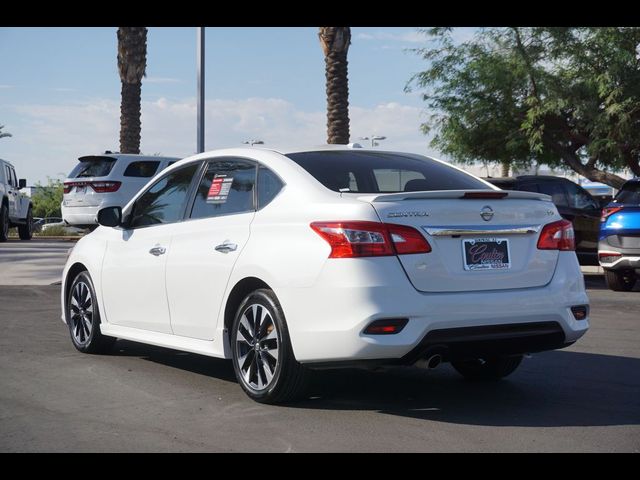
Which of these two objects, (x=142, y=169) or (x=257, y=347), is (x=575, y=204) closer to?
(x=142, y=169)

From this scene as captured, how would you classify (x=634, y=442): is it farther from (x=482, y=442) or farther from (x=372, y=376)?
(x=372, y=376)

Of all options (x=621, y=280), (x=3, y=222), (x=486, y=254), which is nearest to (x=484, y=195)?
(x=486, y=254)

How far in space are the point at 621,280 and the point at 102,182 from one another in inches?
358

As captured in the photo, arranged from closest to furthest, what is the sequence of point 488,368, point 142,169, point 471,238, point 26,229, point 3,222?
point 471,238 → point 488,368 → point 142,169 → point 3,222 → point 26,229

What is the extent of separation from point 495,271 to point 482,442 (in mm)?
1160

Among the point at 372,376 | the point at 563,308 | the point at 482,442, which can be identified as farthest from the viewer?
the point at 372,376

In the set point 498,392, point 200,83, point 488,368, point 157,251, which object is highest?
point 200,83

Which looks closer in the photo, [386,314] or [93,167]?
[386,314]

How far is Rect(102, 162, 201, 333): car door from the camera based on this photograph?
24.9 ft

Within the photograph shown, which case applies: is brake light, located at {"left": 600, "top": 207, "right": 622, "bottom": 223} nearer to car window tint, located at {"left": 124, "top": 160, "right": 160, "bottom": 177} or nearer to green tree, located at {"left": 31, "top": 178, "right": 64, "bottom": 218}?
car window tint, located at {"left": 124, "top": 160, "right": 160, "bottom": 177}

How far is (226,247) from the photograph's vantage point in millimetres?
6836

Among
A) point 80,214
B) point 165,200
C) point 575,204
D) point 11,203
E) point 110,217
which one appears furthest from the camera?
point 11,203
